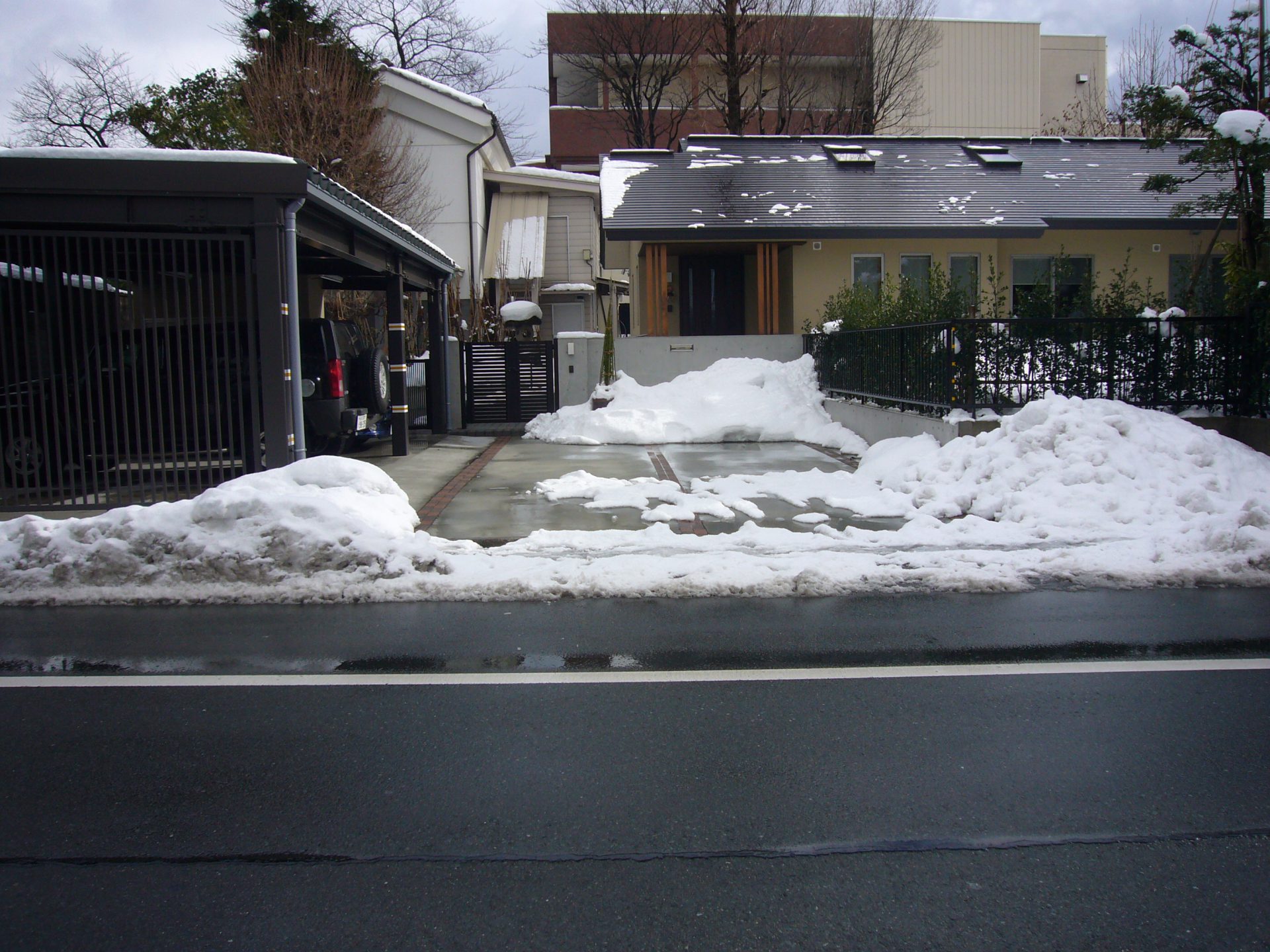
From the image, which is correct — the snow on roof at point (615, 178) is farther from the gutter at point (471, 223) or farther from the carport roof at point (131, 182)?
the carport roof at point (131, 182)

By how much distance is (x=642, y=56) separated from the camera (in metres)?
37.2

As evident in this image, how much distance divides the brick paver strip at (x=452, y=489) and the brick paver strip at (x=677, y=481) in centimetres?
223

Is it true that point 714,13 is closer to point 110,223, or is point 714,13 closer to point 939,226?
point 939,226

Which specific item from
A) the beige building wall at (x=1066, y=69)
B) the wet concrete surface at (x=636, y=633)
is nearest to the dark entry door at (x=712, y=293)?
the wet concrete surface at (x=636, y=633)

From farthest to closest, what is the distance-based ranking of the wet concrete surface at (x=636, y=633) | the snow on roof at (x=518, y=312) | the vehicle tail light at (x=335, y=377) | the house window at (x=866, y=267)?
the snow on roof at (x=518, y=312)
the house window at (x=866, y=267)
the vehicle tail light at (x=335, y=377)
the wet concrete surface at (x=636, y=633)

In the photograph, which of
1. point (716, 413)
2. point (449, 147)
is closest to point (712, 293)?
point (716, 413)

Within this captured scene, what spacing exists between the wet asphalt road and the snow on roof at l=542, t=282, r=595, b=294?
1001 inches

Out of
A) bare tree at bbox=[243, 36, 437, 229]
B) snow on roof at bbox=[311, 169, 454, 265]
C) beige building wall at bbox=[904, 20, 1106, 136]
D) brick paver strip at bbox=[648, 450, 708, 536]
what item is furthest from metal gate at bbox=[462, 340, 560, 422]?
beige building wall at bbox=[904, 20, 1106, 136]

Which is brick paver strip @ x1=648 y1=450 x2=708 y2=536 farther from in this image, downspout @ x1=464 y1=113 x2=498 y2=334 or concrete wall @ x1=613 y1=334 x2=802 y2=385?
downspout @ x1=464 y1=113 x2=498 y2=334

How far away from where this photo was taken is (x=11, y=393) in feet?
33.8

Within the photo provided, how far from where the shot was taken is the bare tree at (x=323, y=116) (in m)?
25.4

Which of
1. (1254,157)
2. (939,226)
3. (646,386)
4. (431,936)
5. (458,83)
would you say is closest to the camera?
(431,936)

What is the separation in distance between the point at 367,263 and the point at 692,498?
228 inches

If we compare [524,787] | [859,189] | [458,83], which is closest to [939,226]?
[859,189]
